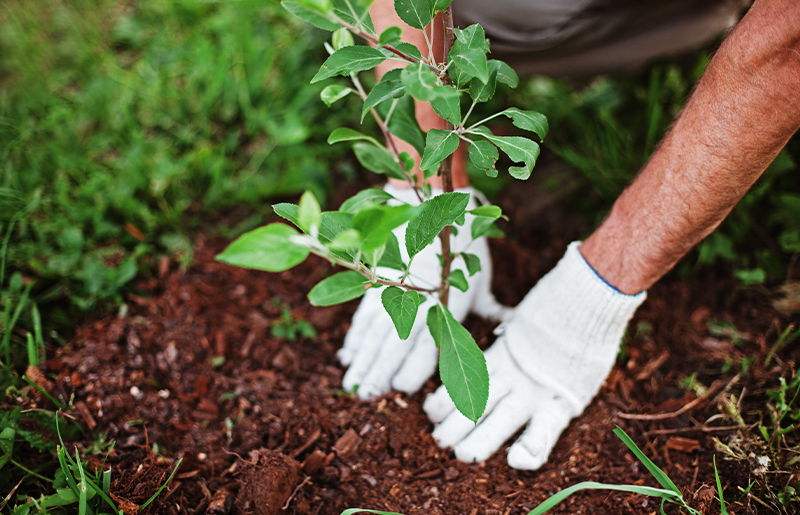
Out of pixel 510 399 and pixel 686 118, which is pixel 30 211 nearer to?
pixel 510 399

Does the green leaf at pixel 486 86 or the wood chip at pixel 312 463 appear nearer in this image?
the green leaf at pixel 486 86

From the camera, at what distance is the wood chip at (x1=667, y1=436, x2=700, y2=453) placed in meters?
1.25

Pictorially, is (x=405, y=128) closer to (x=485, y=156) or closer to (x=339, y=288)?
(x=485, y=156)

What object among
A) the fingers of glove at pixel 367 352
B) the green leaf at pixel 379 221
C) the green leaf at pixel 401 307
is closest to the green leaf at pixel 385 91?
the green leaf at pixel 379 221

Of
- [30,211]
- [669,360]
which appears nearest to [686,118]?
[669,360]

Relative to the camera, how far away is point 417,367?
141cm

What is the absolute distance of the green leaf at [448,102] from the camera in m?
0.74

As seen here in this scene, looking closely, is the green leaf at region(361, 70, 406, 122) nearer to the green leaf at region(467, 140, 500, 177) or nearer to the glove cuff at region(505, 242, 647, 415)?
the green leaf at region(467, 140, 500, 177)

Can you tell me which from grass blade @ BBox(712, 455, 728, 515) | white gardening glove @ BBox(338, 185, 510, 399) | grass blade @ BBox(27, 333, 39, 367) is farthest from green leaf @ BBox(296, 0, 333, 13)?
grass blade @ BBox(27, 333, 39, 367)

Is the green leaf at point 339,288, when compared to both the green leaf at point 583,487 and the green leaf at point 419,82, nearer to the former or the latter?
the green leaf at point 419,82

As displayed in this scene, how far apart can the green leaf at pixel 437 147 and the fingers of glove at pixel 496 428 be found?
2.47 ft

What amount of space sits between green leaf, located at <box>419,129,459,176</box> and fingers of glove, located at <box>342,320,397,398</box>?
0.71 meters

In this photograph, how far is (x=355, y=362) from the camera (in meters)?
1.45

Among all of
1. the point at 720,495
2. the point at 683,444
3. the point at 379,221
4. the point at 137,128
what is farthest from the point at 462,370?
the point at 137,128
